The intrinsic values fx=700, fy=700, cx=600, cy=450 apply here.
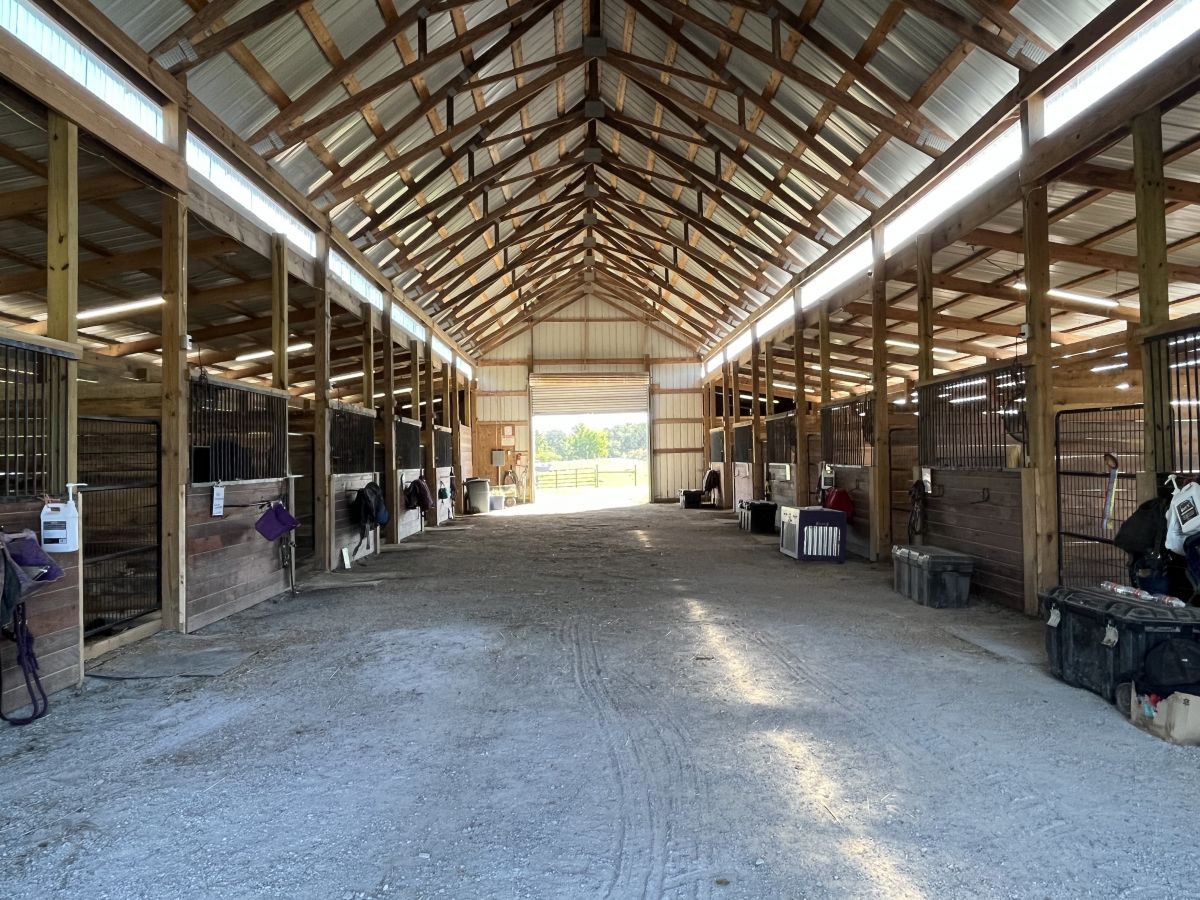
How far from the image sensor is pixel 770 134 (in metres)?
9.98

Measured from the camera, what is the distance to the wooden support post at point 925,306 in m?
7.67

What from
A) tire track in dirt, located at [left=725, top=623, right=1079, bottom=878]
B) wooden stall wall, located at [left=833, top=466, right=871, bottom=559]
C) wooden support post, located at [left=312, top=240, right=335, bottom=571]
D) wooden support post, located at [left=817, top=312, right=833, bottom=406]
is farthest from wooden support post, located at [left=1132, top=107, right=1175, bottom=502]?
wooden support post, located at [left=312, top=240, right=335, bottom=571]

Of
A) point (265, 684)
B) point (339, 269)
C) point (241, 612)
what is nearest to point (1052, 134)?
point (265, 684)

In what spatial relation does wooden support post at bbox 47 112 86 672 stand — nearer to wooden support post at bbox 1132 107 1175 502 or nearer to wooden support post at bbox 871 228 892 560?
wooden support post at bbox 1132 107 1175 502

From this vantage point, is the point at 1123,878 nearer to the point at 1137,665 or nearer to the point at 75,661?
the point at 1137,665

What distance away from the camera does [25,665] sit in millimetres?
3707

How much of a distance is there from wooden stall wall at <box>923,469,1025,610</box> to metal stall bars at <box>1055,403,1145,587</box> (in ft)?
1.18

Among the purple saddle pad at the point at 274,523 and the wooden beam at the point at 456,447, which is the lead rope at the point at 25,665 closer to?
the purple saddle pad at the point at 274,523

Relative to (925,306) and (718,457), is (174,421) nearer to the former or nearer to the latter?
(925,306)

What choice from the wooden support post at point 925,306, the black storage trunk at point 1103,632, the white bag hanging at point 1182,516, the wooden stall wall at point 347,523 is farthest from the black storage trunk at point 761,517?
the white bag hanging at point 1182,516

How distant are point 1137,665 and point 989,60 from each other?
559 cm

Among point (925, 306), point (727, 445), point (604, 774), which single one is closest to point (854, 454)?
point (925, 306)

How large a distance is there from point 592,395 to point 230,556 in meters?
16.8

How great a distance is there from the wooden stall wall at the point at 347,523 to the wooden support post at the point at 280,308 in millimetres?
1814
